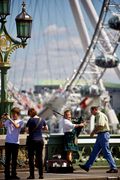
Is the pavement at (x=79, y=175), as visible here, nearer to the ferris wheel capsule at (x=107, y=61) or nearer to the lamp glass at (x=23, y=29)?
the lamp glass at (x=23, y=29)

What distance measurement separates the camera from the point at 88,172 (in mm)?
24156

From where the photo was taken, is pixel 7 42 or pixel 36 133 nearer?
pixel 36 133

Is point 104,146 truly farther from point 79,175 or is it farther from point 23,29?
point 23,29

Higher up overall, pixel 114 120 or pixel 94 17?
pixel 94 17

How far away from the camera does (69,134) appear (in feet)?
81.1

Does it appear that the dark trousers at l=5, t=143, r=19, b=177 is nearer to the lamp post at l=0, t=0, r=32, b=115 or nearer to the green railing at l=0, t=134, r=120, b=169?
the green railing at l=0, t=134, r=120, b=169

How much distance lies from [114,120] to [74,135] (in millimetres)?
104657

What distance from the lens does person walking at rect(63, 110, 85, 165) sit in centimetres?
2434

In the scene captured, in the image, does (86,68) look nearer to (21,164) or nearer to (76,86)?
(76,86)

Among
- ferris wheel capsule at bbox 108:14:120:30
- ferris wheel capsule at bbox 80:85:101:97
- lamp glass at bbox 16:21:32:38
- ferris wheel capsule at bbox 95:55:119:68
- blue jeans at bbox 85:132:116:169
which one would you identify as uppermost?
lamp glass at bbox 16:21:32:38

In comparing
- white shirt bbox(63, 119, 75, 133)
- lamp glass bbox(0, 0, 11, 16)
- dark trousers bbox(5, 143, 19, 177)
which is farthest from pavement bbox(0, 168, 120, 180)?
lamp glass bbox(0, 0, 11, 16)

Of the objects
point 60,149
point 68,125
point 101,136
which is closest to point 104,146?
point 101,136

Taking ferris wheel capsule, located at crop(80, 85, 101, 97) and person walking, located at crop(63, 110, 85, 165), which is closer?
person walking, located at crop(63, 110, 85, 165)

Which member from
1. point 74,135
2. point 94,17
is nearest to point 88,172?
point 74,135
